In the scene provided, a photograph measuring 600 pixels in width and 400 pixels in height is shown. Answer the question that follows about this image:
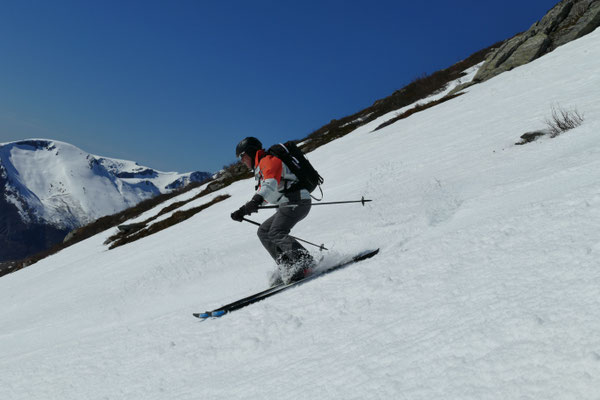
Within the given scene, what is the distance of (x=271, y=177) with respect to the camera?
180 inches

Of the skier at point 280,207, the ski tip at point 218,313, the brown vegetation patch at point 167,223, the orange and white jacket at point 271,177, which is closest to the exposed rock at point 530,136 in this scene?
the skier at point 280,207

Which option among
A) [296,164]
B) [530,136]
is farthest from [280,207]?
[530,136]

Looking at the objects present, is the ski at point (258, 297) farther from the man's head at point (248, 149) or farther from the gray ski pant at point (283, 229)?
the man's head at point (248, 149)

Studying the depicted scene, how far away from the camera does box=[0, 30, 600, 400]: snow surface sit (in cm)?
181

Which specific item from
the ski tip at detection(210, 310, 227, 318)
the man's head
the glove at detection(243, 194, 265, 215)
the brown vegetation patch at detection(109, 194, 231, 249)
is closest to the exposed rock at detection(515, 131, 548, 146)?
the man's head

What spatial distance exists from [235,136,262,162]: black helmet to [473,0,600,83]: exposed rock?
779 inches

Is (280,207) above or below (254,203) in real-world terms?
below

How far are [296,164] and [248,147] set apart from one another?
0.72 metres

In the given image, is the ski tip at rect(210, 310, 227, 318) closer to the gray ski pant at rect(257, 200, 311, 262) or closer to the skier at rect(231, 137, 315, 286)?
the skier at rect(231, 137, 315, 286)

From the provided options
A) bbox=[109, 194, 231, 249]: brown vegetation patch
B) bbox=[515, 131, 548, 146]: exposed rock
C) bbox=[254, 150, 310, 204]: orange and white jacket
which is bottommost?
bbox=[515, 131, 548, 146]: exposed rock

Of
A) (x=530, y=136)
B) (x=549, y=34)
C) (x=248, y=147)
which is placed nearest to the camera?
(x=248, y=147)

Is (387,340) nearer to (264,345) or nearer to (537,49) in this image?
(264,345)

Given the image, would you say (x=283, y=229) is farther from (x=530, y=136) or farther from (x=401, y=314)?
(x=530, y=136)

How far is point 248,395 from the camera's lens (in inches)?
90.4
